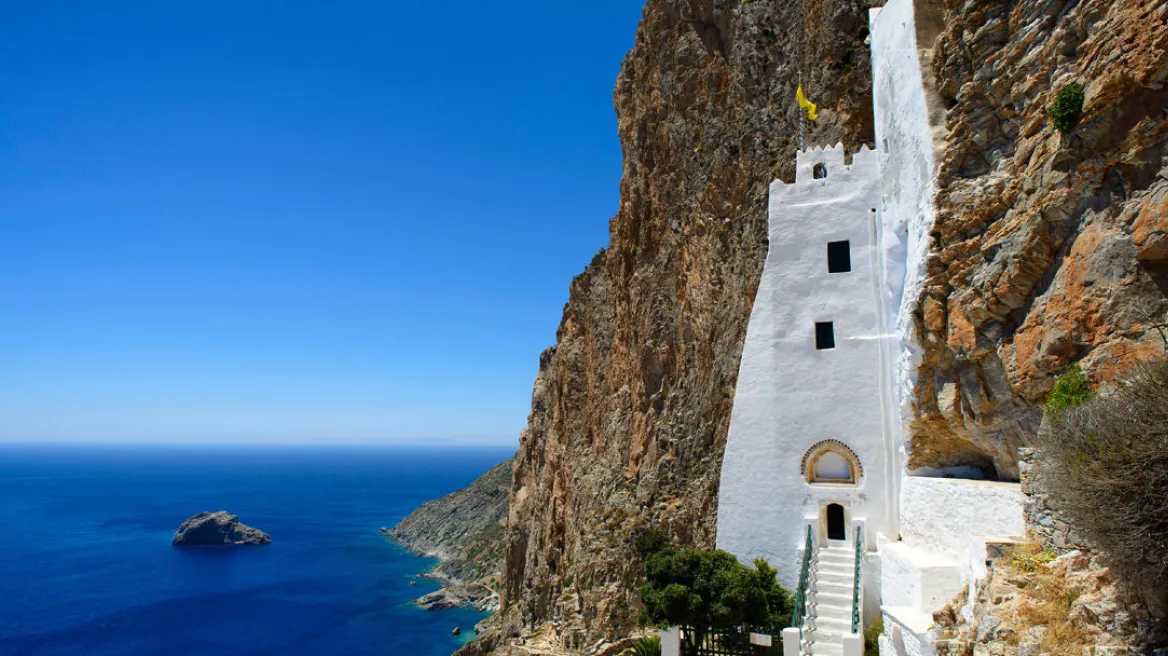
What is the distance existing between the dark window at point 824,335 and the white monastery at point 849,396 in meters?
0.04

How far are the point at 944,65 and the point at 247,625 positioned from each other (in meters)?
71.1

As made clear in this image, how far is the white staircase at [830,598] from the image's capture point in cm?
1488

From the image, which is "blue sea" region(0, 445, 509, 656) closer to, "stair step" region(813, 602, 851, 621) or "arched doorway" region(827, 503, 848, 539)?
"arched doorway" region(827, 503, 848, 539)

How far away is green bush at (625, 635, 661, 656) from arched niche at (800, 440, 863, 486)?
5842 mm

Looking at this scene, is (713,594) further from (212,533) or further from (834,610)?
(212,533)

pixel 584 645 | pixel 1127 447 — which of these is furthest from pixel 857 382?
pixel 584 645

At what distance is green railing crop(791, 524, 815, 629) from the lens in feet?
49.7

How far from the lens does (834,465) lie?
17.9 m

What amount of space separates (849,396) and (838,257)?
387cm

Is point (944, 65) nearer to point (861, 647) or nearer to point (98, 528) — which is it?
point (861, 647)

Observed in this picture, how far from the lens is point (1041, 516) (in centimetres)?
973

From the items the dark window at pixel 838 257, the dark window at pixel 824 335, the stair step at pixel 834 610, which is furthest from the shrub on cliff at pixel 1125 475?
the dark window at pixel 838 257

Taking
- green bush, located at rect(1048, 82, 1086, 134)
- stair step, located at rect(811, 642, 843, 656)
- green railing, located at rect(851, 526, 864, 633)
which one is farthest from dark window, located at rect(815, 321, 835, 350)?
green bush, located at rect(1048, 82, 1086, 134)

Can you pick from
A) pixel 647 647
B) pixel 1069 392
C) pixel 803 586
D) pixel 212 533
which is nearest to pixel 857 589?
pixel 803 586
